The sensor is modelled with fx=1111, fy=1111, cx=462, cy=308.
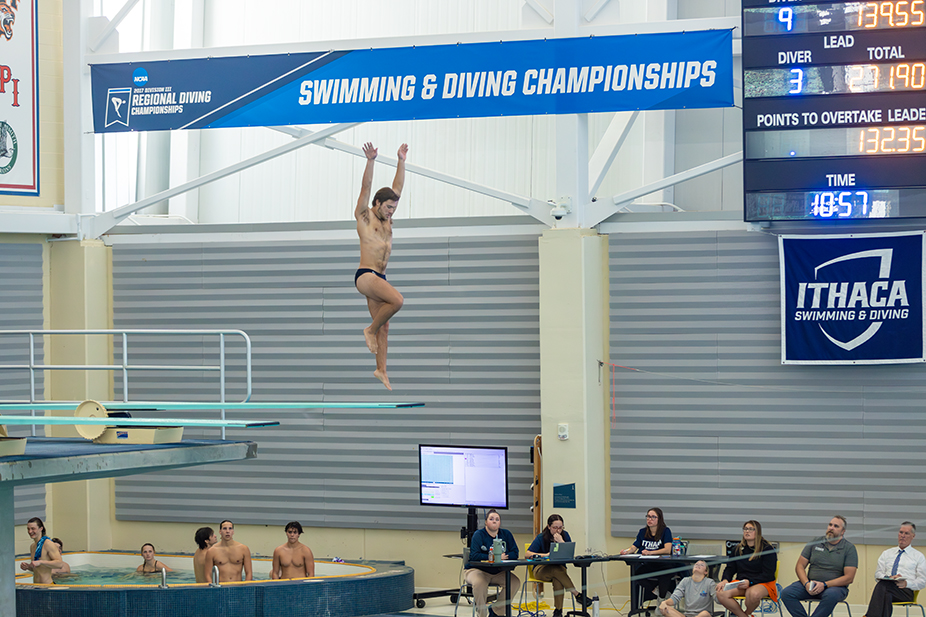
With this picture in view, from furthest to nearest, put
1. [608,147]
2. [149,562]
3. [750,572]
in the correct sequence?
[149,562], [608,147], [750,572]

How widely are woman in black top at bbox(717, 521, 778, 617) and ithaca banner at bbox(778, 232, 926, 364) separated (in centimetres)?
193

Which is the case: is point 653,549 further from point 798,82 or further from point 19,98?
point 19,98

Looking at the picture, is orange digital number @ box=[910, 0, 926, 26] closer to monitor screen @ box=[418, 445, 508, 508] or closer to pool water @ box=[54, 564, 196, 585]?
monitor screen @ box=[418, 445, 508, 508]

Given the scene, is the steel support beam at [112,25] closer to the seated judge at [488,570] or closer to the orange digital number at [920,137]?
the seated judge at [488,570]

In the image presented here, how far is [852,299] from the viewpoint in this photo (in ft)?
36.9

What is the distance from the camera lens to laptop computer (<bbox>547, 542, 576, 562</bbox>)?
10.6 m

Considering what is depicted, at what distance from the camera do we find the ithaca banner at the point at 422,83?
441 inches

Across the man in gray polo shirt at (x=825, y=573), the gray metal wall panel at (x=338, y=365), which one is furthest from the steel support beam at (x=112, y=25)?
the man in gray polo shirt at (x=825, y=573)

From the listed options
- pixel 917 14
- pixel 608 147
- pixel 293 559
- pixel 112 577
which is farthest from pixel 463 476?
pixel 917 14

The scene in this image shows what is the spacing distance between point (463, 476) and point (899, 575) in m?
4.38

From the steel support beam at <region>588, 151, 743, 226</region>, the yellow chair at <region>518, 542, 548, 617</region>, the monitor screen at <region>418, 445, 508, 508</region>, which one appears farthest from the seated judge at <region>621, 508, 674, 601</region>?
the steel support beam at <region>588, 151, 743, 226</region>

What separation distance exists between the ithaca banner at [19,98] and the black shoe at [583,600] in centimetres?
773

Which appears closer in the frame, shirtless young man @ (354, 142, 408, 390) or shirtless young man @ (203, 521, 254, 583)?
shirtless young man @ (354, 142, 408, 390)

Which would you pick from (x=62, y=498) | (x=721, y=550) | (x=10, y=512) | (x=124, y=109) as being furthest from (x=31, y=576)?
(x=721, y=550)
